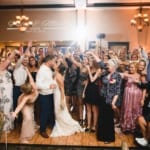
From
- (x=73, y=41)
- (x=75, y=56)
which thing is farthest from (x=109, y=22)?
(x=75, y=56)

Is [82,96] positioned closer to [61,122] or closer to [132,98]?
[61,122]

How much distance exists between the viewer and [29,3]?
11383mm

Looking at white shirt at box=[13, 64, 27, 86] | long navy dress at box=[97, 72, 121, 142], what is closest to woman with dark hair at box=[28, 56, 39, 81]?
white shirt at box=[13, 64, 27, 86]

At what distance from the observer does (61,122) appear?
6.11 meters

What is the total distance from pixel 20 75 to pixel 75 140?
1.61 metres

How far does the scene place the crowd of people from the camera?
19.1 feet

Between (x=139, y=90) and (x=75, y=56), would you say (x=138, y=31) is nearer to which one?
(x=75, y=56)

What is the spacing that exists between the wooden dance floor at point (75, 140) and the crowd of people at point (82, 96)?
0.11m

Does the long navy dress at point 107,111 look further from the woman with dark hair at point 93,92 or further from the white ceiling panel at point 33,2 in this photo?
the white ceiling panel at point 33,2

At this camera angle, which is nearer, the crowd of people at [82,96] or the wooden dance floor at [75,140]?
the wooden dance floor at [75,140]

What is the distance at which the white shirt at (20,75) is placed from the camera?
6191mm

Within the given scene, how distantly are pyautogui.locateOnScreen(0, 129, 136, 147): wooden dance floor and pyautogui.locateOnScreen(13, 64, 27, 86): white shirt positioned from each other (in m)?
0.99

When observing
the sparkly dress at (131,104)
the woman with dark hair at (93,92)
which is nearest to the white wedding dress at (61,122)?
the woman with dark hair at (93,92)

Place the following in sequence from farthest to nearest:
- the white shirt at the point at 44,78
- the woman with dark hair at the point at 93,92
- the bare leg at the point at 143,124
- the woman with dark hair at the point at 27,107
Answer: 1. the woman with dark hair at the point at 93,92
2. the white shirt at the point at 44,78
3. the woman with dark hair at the point at 27,107
4. the bare leg at the point at 143,124
